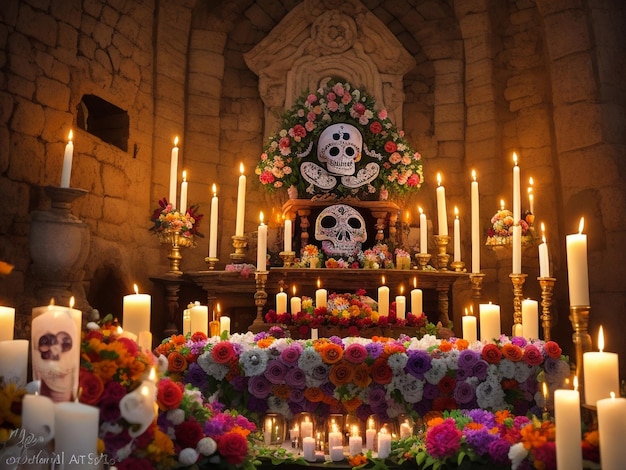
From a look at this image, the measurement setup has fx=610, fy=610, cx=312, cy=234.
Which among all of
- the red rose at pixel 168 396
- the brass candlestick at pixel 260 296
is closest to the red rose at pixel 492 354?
the brass candlestick at pixel 260 296

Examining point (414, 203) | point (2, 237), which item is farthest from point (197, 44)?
point (2, 237)

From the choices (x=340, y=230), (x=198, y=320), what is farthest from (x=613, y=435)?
(x=340, y=230)

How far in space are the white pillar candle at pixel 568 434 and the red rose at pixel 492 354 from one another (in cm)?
123

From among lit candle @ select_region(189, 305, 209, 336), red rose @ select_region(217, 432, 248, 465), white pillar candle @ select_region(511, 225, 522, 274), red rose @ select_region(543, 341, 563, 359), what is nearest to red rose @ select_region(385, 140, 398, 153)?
white pillar candle @ select_region(511, 225, 522, 274)

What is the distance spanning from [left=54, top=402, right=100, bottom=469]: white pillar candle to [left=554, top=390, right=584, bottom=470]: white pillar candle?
135 cm

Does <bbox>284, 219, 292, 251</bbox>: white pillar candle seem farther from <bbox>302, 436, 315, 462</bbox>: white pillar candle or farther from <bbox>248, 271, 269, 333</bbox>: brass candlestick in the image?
<bbox>302, 436, 315, 462</bbox>: white pillar candle

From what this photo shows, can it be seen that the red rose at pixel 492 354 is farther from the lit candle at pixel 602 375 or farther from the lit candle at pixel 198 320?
the lit candle at pixel 198 320

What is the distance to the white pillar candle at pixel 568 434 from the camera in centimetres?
185

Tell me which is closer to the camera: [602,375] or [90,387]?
[90,387]

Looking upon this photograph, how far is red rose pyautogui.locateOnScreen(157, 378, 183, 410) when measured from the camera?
208cm

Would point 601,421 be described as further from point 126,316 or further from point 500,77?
point 500,77

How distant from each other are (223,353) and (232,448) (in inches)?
36.0

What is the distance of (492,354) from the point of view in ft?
10.2

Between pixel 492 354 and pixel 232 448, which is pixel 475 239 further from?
pixel 232 448
